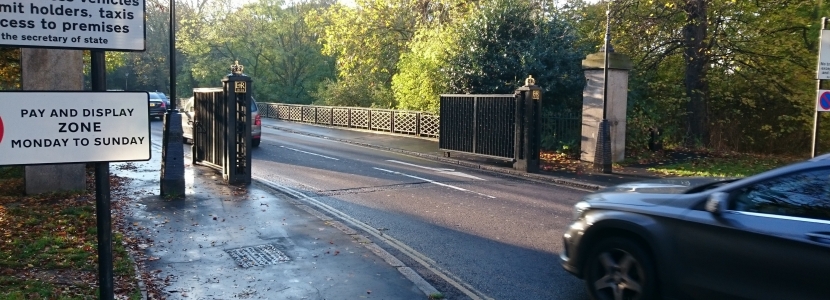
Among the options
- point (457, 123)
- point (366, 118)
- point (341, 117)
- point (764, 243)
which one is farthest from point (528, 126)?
point (341, 117)

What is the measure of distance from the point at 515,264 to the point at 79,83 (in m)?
8.07

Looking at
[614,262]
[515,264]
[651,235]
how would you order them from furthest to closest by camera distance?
[515,264] < [614,262] < [651,235]

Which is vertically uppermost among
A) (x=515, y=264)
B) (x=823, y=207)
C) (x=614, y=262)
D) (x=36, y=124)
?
(x=36, y=124)

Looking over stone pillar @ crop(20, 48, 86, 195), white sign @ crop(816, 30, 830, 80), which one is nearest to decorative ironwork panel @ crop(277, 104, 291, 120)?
stone pillar @ crop(20, 48, 86, 195)

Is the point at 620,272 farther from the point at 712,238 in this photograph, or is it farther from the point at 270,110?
the point at 270,110

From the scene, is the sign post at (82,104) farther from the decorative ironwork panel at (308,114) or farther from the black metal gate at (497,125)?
the decorative ironwork panel at (308,114)

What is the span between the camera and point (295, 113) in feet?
125

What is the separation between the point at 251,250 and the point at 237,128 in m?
5.95

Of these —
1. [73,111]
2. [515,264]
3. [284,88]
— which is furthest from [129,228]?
[284,88]

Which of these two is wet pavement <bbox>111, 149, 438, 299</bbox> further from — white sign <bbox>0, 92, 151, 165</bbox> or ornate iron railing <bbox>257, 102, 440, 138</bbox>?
ornate iron railing <bbox>257, 102, 440, 138</bbox>

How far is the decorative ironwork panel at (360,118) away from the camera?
1221 inches

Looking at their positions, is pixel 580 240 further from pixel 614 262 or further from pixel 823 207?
pixel 823 207

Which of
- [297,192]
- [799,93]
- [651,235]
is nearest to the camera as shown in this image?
[651,235]

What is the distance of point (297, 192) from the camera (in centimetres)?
1273
